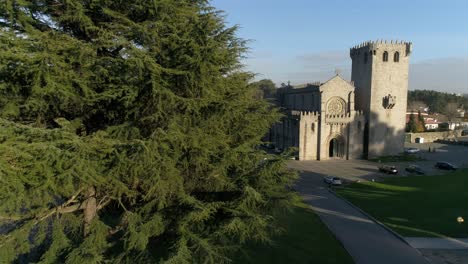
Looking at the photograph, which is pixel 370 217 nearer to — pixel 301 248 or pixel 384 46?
pixel 301 248

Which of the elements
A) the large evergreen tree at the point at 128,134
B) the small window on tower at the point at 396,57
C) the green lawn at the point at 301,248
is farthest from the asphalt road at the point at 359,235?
the small window on tower at the point at 396,57

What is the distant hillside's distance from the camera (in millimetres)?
119688

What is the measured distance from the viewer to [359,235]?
760 inches

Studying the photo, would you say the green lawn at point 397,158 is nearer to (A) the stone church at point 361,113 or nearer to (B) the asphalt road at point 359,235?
(A) the stone church at point 361,113

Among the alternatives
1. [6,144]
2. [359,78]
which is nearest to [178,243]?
[6,144]

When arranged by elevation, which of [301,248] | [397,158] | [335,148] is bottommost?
[301,248]

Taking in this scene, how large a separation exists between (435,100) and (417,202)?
113 metres

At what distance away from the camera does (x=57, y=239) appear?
752 cm

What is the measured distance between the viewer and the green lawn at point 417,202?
20.7m

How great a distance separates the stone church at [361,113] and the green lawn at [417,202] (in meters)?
12.3

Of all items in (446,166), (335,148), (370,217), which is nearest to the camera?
(370,217)

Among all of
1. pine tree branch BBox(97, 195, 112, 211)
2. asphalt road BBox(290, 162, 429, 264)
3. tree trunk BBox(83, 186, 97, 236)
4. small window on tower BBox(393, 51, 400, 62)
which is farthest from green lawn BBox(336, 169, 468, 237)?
small window on tower BBox(393, 51, 400, 62)

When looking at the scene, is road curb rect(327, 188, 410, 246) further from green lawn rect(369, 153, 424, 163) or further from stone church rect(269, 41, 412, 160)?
green lawn rect(369, 153, 424, 163)

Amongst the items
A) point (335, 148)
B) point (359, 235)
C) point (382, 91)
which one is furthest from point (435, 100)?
point (359, 235)
